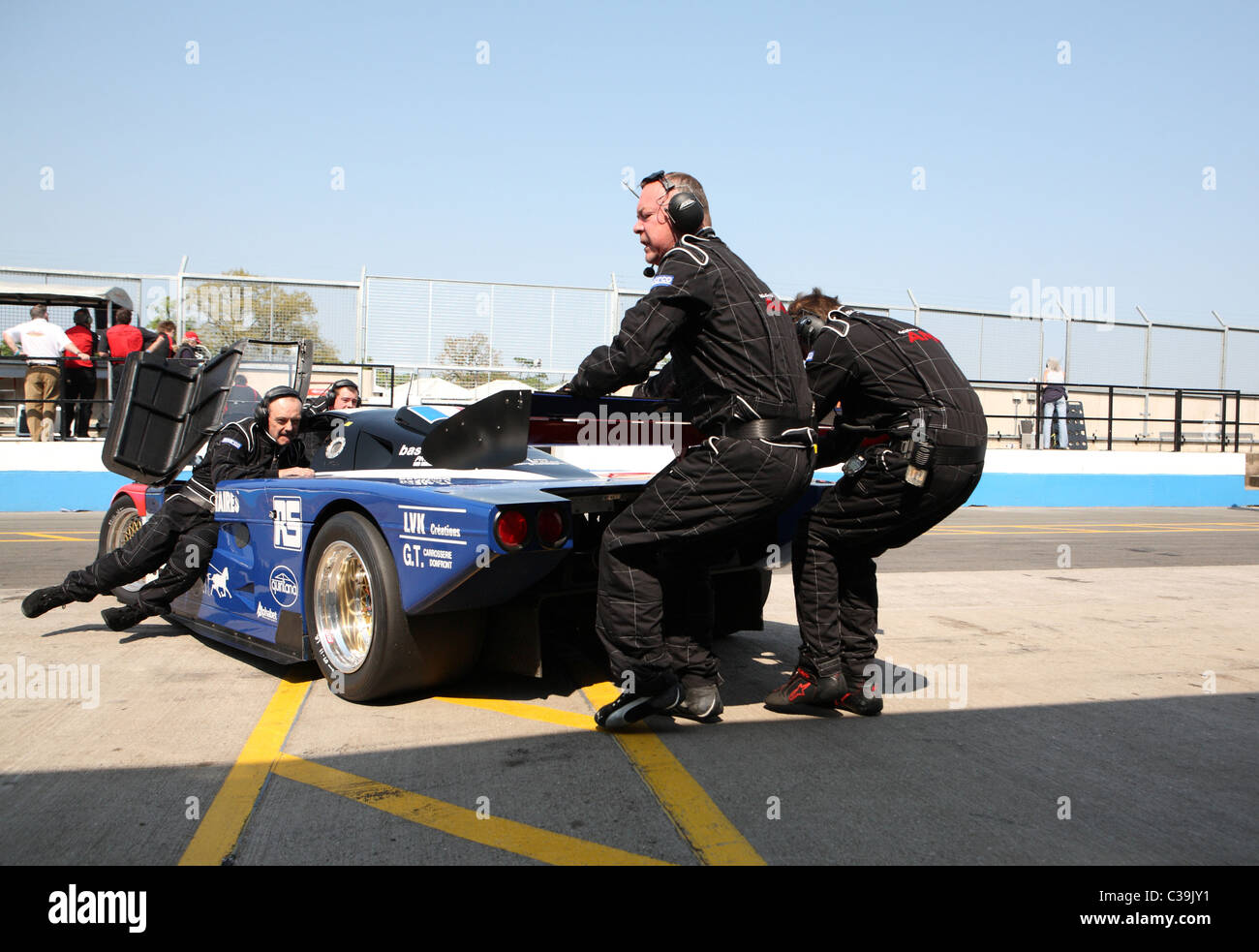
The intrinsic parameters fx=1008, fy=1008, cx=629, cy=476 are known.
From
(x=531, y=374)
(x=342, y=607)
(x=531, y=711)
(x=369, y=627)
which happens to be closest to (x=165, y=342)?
(x=531, y=374)

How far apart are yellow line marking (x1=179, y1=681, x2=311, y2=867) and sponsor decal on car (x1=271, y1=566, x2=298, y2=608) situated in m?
0.38

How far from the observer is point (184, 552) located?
4922mm

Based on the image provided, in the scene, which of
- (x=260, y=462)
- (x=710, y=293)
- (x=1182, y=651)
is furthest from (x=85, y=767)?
(x=1182, y=651)

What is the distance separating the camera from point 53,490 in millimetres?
→ 13891

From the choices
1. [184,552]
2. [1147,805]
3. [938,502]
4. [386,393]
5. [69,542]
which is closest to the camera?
[1147,805]

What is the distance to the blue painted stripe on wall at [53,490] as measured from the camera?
13.7m

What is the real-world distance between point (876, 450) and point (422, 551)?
5.57 ft

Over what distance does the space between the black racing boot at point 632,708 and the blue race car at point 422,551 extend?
1.17 ft

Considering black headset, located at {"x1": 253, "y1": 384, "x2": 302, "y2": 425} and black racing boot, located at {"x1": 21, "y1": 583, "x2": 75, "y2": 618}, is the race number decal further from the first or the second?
black racing boot, located at {"x1": 21, "y1": 583, "x2": 75, "y2": 618}

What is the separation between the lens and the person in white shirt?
14086 mm

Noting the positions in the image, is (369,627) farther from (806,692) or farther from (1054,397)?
(1054,397)
